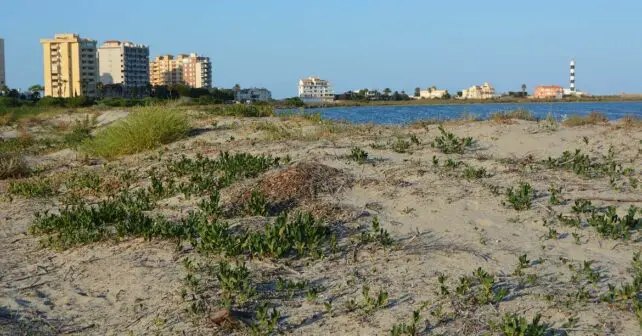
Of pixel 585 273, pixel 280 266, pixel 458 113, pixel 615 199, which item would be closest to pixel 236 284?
pixel 280 266

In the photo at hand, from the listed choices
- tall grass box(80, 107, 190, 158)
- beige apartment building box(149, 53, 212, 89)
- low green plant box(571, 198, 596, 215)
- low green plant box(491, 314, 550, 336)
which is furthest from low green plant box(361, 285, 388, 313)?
beige apartment building box(149, 53, 212, 89)

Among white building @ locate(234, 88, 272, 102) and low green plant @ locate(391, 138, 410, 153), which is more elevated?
white building @ locate(234, 88, 272, 102)

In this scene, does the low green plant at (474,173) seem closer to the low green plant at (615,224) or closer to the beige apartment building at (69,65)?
the low green plant at (615,224)

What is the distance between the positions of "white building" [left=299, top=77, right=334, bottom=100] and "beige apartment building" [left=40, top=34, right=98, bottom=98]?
89.9 ft

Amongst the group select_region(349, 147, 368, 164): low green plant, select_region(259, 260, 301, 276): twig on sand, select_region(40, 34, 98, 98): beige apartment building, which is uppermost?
select_region(40, 34, 98, 98): beige apartment building

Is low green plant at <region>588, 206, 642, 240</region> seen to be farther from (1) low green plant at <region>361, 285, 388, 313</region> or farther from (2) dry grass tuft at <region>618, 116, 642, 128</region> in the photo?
(2) dry grass tuft at <region>618, 116, 642, 128</region>

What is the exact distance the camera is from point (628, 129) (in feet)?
35.3

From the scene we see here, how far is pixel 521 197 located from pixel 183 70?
125346 mm

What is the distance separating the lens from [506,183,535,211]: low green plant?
6.40 metres

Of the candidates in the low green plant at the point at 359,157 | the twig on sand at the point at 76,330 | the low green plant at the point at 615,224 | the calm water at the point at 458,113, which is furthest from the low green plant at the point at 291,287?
the calm water at the point at 458,113

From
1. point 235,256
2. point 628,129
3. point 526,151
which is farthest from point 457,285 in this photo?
point 628,129

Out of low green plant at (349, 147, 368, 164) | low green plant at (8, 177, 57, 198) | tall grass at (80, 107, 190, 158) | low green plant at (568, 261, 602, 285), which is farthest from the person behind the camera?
tall grass at (80, 107, 190, 158)

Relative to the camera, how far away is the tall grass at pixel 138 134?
12.6 m

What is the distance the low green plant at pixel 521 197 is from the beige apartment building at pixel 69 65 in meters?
89.8
